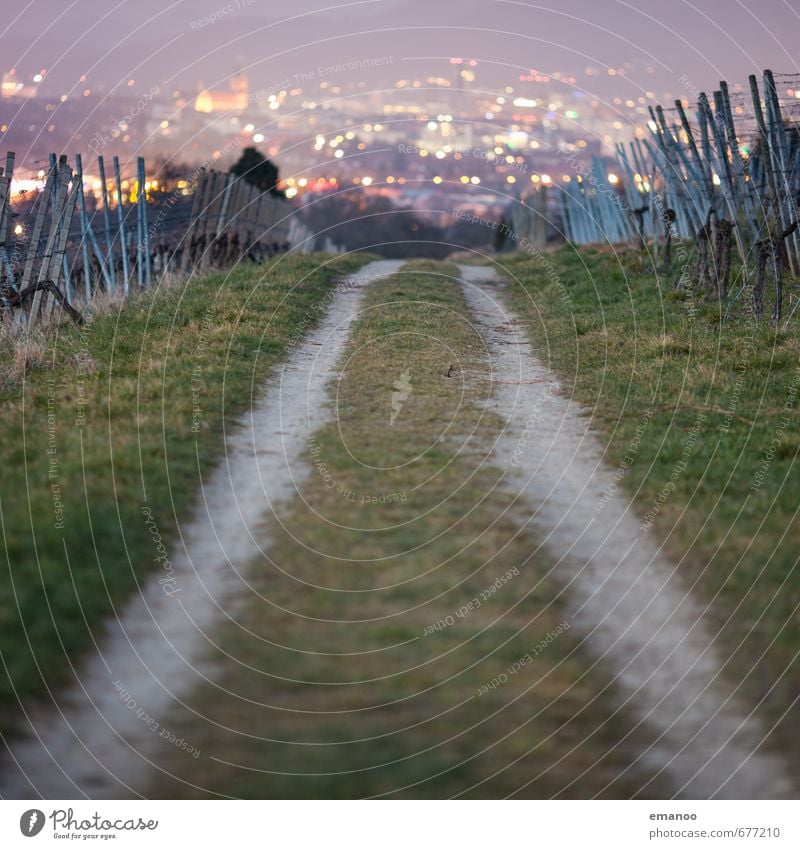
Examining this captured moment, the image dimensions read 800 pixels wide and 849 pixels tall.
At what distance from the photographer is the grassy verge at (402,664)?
4719 millimetres

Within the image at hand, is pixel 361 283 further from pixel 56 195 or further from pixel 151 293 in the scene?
pixel 56 195

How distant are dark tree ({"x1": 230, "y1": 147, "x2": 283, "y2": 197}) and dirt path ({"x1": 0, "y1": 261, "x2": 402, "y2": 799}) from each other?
36.0 m

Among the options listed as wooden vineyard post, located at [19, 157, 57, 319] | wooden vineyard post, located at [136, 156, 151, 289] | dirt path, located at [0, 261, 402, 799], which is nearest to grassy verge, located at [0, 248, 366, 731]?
dirt path, located at [0, 261, 402, 799]

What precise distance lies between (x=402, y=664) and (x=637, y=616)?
5.54 ft

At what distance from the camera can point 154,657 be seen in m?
5.51

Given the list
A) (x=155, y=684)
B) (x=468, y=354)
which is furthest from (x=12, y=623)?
(x=468, y=354)

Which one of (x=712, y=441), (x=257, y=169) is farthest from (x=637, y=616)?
(x=257, y=169)

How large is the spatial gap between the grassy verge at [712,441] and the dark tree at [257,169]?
27.6m

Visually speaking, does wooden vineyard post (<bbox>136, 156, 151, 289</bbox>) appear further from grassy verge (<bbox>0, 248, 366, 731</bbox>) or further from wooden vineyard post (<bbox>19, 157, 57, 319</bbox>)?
wooden vineyard post (<bbox>19, 157, 57, 319</bbox>)

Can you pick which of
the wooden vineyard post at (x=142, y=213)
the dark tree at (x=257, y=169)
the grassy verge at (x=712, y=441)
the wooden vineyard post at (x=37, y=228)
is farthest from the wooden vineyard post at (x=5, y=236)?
the dark tree at (x=257, y=169)

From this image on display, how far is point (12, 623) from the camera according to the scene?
5508mm

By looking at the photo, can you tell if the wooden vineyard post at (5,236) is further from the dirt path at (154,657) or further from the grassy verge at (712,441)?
the grassy verge at (712,441)

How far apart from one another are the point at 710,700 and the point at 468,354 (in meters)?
8.89

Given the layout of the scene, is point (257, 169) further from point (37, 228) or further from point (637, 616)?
point (637, 616)
